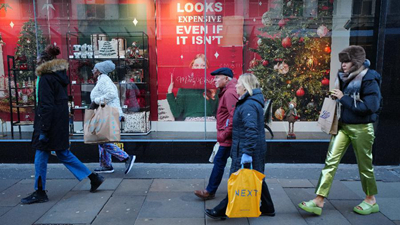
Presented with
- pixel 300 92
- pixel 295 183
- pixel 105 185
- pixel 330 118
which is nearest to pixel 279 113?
pixel 300 92

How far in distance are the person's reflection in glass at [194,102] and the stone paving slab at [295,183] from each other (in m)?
2.39

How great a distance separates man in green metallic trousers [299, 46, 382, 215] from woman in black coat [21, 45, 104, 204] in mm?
3271

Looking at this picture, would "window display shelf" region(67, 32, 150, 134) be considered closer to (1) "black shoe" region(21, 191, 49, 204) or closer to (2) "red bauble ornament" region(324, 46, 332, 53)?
(1) "black shoe" region(21, 191, 49, 204)

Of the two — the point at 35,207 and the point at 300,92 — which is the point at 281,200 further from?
the point at 35,207

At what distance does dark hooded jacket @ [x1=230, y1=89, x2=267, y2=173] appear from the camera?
10.7 feet

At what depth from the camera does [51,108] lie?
4129 mm

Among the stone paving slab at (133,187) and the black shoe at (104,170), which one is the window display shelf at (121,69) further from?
the stone paving slab at (133,187)

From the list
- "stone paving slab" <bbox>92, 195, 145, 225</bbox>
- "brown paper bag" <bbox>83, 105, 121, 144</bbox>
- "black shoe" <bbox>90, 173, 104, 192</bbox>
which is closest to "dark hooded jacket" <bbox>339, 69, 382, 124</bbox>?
"stone paving slab" <bbox>92, 195, 145, 225</bbox>

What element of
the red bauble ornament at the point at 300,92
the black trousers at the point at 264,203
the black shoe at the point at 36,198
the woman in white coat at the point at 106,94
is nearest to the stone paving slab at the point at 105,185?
the woman in white coat at the point at 106,94

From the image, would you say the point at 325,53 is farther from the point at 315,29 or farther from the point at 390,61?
the point at 390,61

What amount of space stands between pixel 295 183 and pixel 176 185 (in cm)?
188

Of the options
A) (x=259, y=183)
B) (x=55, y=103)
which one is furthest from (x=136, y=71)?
(x=259, y=183)

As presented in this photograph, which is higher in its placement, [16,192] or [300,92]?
[300,92]

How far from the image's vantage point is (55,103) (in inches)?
167
